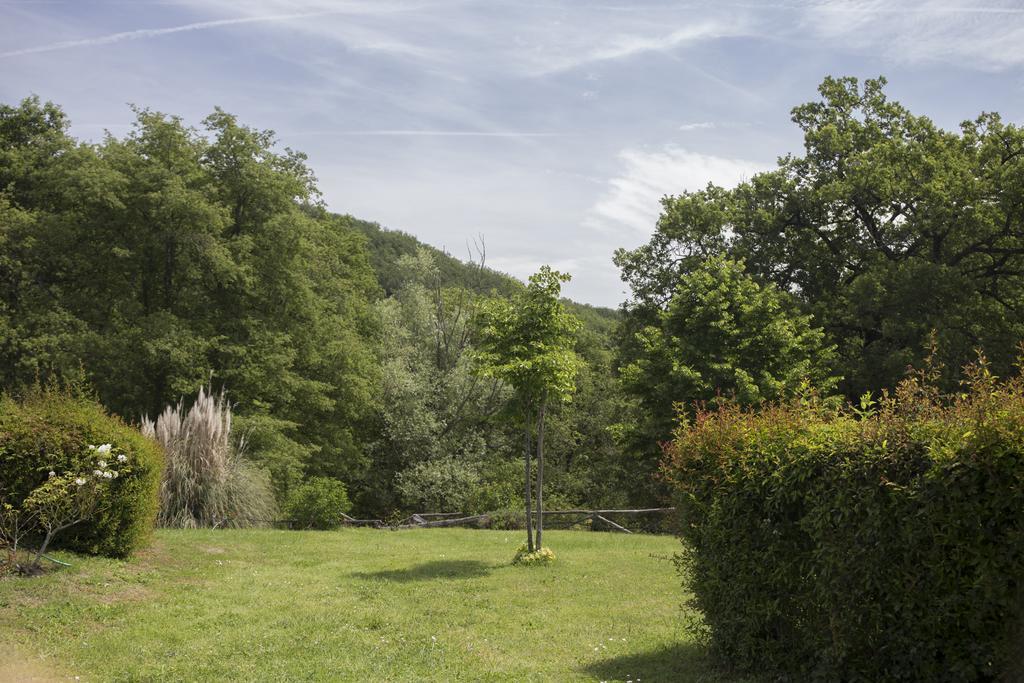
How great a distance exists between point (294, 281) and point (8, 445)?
62.5ft

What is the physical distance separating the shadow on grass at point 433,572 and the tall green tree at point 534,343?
48.7 inches

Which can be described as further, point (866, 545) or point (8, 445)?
point (8, 445)

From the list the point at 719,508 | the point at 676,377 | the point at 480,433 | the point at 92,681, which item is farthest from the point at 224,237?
the point at 719,508

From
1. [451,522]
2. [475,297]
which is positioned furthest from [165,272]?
[451,522]

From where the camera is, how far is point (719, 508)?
6848 millimetres

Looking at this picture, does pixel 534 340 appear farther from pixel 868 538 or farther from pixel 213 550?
pixel 868 538

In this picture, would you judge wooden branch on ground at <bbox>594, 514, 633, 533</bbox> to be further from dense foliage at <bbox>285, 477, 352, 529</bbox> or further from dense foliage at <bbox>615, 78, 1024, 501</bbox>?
dense foliage at <bbox>285, 477, 352, 529</bbox>

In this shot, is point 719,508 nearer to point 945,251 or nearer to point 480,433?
point 945,251

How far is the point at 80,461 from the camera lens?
11352 millimetres

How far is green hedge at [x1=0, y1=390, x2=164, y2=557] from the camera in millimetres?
11219

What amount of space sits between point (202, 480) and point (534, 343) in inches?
349

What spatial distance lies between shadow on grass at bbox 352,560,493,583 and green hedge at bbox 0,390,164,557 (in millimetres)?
3503

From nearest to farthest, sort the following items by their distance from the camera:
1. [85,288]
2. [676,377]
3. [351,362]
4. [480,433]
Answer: [676,377] → [85,288] → [351,362] → [480,433]

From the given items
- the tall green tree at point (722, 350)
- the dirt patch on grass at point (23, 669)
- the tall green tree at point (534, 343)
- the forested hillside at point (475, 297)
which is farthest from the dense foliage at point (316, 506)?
the dirt patch on grass at point (23, 669)
